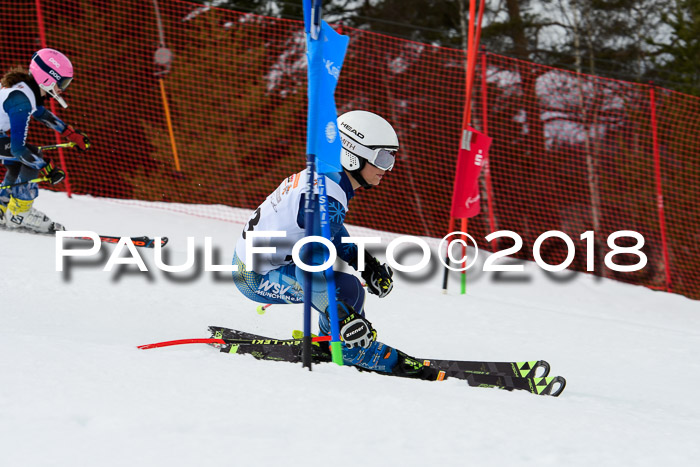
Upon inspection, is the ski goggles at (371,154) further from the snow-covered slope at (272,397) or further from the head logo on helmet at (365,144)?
the snow-covered slope at (272,397)

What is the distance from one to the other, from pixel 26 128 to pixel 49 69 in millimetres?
538

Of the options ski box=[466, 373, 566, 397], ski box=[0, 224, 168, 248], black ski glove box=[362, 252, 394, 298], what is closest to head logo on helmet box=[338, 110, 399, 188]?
black ski glove box=[362, 252, 394, 298]

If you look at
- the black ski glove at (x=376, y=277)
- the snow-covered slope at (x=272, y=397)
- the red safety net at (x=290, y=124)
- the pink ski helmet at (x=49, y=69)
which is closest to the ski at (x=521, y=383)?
the snow-covered slope at (x=272, y=397)

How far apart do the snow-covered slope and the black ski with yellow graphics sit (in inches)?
11.9

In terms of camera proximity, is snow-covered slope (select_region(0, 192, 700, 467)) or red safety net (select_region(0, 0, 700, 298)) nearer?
snow-covered slope (select_region(0, 192, 700, 467))

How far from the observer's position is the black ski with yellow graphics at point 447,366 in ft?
11.6

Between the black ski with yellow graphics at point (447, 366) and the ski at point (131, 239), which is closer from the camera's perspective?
the black ski with yellow graphics at point (447, 366)

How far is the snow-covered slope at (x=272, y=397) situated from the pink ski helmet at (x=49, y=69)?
1692 mm

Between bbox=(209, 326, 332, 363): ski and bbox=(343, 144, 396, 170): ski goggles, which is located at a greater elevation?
bbox=(343, 144, 396, 170): ski goggles

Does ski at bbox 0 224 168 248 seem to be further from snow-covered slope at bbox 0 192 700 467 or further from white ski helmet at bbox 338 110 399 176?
white ski helmet at bbox 338 110 399 176

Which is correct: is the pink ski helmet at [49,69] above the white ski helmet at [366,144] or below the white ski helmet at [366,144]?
above

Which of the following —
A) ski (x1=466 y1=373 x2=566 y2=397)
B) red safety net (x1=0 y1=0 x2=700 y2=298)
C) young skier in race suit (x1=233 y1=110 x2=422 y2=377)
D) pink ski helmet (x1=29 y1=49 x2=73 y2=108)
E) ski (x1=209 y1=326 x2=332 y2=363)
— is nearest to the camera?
young skier in race suit (x1=233 y1=110 x2=422 y2=377)

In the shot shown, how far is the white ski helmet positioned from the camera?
11.4 ft

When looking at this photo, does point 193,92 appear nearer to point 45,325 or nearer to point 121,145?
point 121,145
